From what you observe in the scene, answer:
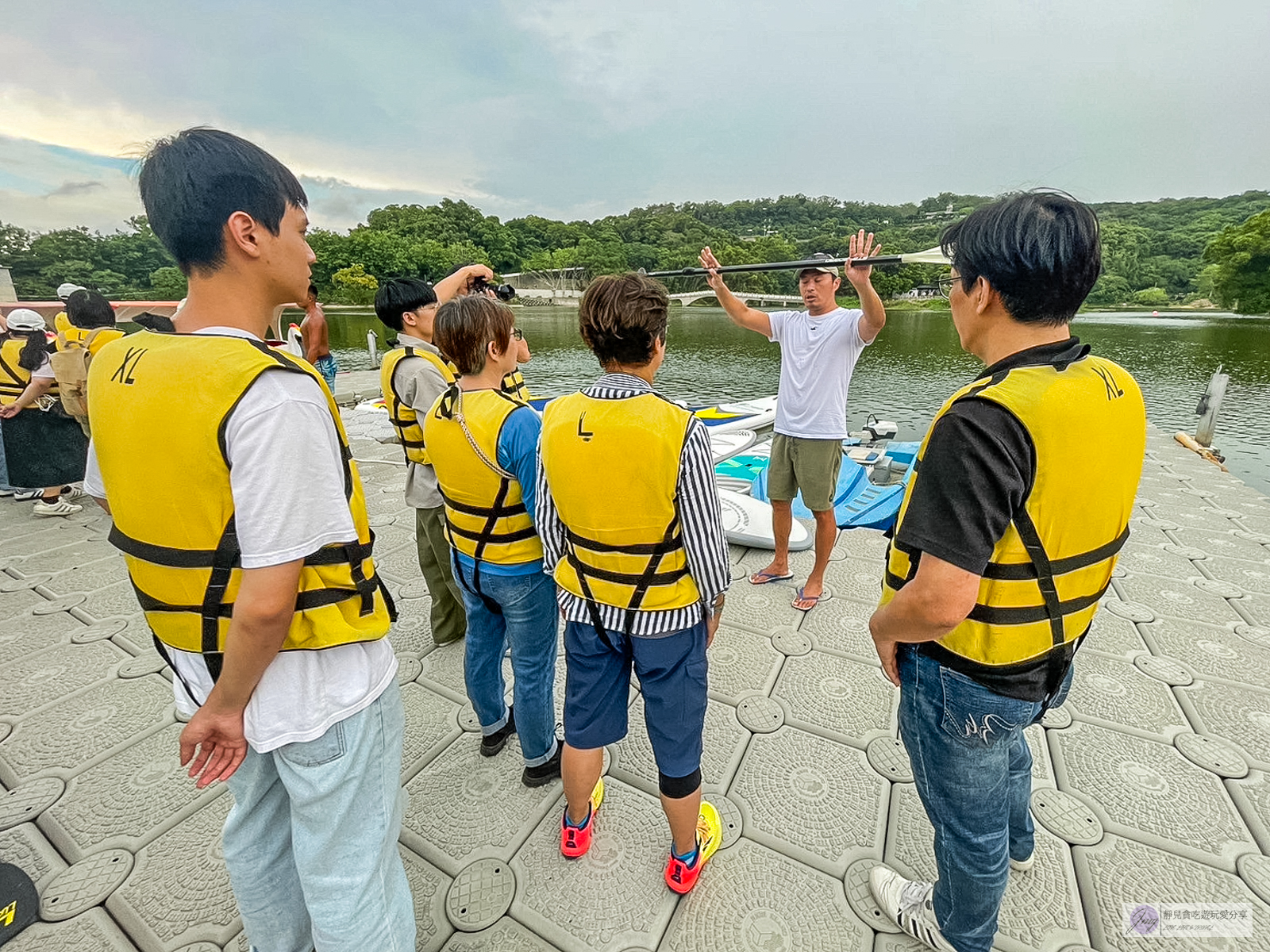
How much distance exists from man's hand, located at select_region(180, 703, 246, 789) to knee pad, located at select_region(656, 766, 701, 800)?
42.0 inches

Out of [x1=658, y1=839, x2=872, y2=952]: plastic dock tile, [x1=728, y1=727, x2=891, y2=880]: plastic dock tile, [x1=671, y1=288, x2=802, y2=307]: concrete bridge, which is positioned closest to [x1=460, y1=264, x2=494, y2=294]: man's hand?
[x1=671, y1=288, x2=802, y2=307]: concrete bridge

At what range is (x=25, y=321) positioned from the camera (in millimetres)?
4957

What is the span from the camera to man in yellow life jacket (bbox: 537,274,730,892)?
1377 mm

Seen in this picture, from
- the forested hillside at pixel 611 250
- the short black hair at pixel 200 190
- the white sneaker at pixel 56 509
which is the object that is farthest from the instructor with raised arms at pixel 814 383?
the forested hillside at pixel 611 250

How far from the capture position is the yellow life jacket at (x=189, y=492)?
0.90m

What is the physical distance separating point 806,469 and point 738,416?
7.10m

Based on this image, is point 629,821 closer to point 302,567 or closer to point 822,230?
point 302,567

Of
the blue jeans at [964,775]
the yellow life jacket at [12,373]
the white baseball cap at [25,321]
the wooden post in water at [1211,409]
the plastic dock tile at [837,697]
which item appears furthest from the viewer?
the wooden post in water at [1211,409]

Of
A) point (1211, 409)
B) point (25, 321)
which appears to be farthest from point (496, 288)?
point (1211, 409)

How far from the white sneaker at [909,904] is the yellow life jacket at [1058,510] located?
33.3 inches

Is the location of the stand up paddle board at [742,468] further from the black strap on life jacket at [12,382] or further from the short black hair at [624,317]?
the black strap on life jacket at [12,382]

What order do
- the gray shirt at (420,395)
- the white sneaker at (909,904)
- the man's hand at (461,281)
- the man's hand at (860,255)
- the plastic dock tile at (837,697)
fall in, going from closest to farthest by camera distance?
1. the white sneaker at (909,904)
2. the plastic dock tile at (837,697)
3. the gray shirt at (420,395)
4. the man's hand at (860,255)
5. the man's hand at (461,281)

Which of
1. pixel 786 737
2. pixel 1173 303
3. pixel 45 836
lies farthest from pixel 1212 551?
pixel 1173 303

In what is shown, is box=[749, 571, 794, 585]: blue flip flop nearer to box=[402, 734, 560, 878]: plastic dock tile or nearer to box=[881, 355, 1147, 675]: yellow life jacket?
box=[402, 734, 560, 878]: plastic dock tile
